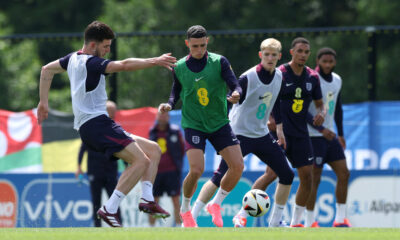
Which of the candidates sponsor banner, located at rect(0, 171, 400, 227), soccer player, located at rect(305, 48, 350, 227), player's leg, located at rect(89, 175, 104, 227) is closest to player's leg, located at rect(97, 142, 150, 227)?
soccer player, located at rect(305, 48, 350, 227)

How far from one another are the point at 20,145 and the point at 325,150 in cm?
512

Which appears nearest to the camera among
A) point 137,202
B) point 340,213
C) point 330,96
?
point 340,213

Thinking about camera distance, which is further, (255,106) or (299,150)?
(299,150)

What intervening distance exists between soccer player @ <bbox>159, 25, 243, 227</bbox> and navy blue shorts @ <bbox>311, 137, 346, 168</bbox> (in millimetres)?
1876

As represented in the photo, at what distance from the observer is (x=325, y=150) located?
36.0 feet

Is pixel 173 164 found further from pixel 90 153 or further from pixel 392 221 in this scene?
pixel 392 221

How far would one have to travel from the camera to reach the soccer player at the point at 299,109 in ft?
33.9

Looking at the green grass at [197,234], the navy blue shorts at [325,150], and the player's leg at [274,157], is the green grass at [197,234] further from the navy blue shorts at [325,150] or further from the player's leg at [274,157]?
the navy blue shorts at [325,150]

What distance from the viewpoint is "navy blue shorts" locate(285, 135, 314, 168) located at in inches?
405

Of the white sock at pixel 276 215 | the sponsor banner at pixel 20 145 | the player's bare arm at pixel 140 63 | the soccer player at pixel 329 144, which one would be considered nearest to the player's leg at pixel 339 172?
the soccer player at pixel 329 144

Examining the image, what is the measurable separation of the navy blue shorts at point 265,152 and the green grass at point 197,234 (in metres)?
1.74

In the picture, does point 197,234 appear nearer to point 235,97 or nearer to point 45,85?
point 235,97

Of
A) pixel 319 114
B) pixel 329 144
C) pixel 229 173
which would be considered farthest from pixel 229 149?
pixel 329 144

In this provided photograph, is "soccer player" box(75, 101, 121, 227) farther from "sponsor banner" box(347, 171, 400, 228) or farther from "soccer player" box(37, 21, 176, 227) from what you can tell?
"soccer player" box(37, 21, 176, 227)
